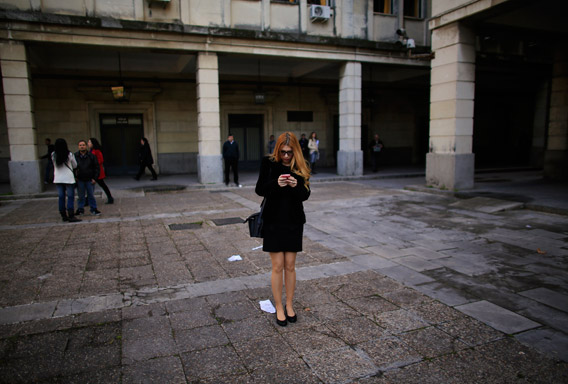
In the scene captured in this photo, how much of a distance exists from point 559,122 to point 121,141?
17.1 metres

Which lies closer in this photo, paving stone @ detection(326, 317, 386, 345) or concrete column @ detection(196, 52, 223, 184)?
paving stone @ detection(326, 317, 386, 345)

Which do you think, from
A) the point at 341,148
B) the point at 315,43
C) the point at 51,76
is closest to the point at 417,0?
the point at 315,43

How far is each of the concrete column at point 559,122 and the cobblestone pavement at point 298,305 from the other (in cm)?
703

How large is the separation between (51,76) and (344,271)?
50.3 feet

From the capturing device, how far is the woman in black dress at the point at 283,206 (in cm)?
349

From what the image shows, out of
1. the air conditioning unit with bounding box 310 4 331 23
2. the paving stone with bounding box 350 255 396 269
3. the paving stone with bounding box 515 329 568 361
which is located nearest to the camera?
the paving stone with bounding box 515 329 568 361

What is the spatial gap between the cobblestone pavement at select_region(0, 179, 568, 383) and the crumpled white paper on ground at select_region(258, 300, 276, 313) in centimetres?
7

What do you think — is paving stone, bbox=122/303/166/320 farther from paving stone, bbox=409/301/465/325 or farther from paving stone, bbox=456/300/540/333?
paving stone, bbox=456/300/540/333

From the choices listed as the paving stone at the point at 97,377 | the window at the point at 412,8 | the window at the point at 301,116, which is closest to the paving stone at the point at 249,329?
the paving stone at the point at 97,377

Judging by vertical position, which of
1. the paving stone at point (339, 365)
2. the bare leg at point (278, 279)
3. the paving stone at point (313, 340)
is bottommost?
the paving stone at point (339, 365)

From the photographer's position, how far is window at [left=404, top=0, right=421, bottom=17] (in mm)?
16422

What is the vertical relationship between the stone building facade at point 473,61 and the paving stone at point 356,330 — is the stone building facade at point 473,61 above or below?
above

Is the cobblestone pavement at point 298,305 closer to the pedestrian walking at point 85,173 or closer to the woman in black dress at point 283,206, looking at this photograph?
the woman in black dress at point 283,206

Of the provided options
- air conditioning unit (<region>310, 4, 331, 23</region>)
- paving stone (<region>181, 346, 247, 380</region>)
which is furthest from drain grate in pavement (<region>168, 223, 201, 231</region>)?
air conditioning unit (<region>310, 4, 331, 23</region>)
